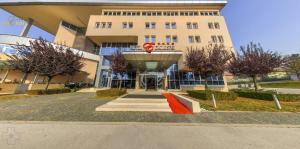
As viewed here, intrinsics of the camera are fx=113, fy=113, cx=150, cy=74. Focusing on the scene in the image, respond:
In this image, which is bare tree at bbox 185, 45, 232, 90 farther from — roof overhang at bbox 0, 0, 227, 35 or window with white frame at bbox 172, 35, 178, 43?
Answer: roof overhang at bbox 0, 0, 227, 35

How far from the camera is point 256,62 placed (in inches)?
583

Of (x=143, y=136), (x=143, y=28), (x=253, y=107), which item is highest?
(x=143, y=28)

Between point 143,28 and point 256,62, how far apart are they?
73.3 ft

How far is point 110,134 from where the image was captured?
4.09 m

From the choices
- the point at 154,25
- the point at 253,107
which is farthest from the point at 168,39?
the point at 253,107

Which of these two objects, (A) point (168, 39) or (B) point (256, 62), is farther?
(A) point (168, 39)

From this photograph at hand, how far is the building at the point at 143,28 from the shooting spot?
25041 millimetres

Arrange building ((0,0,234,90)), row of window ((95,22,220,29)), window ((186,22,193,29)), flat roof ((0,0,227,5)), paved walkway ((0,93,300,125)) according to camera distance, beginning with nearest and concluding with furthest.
Answer: paved walkway ((0,93,300,125)) → building ((0,0,234,90)) → row of window ((95,22,220,29)) → window ((186,22,193,29)) → flat roof ((0,0,227,5))

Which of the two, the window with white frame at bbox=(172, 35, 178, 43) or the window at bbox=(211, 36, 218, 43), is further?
the window with white frame at bbox=(172, 35, 178, 43)

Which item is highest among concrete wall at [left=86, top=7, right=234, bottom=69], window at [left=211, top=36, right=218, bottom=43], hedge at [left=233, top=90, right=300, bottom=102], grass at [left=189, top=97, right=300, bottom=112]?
concrete wall at [left=86, top=7, right=234, bottom=69]

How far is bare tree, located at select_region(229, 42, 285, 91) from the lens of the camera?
1462cm

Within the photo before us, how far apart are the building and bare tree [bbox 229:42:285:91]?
8159 millimetres

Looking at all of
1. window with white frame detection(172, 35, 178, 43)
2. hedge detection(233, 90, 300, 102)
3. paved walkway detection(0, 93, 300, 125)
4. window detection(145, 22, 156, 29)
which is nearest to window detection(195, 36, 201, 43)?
window with white frame detection(172, 35, 178, 43)

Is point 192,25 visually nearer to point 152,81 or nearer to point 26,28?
point 152,81
